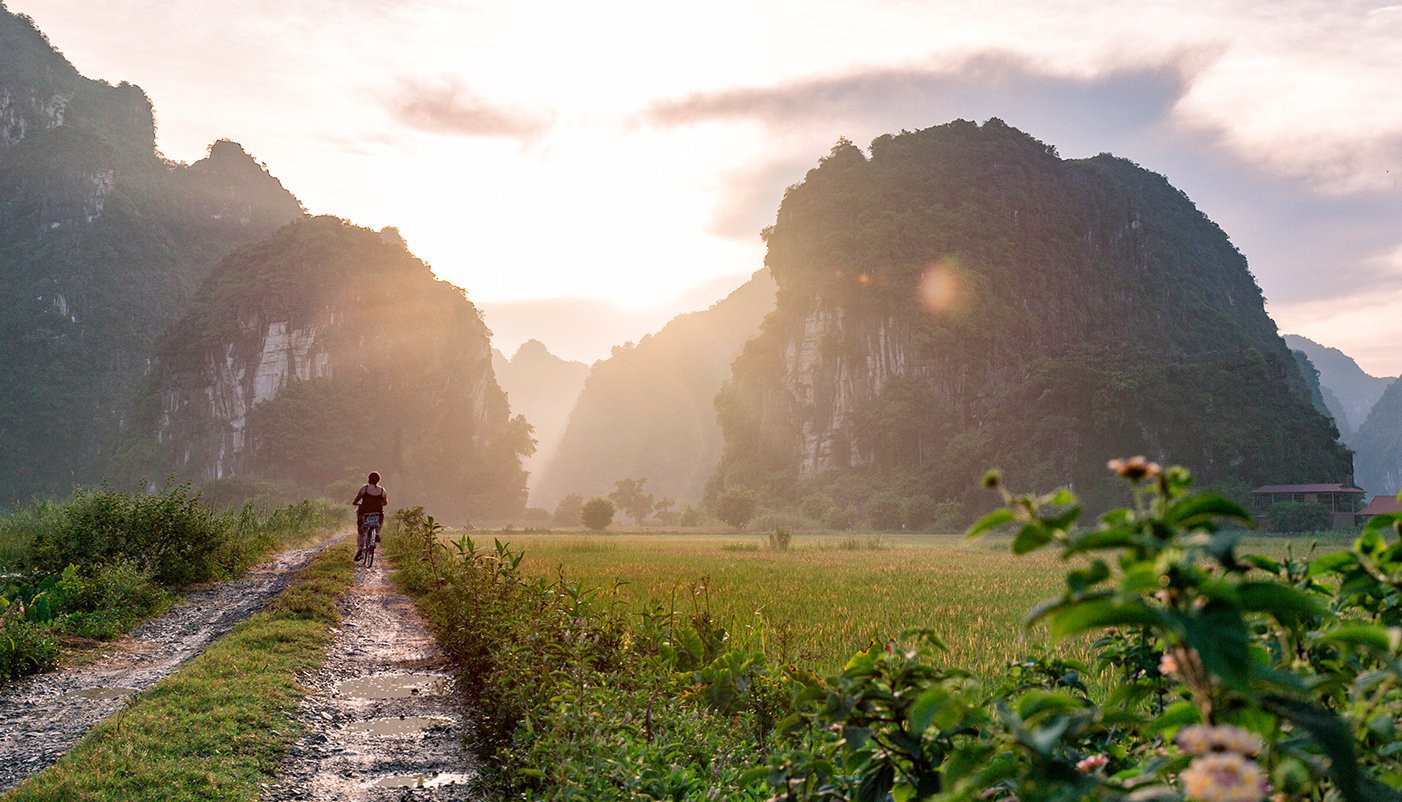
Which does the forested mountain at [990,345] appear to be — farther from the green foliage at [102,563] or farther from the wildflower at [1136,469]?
the wildflower at [1136,469]

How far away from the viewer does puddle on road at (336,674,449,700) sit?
7781 millimetres

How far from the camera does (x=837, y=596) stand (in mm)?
15148

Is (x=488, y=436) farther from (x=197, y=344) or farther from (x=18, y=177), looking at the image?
(x=18, y=177)

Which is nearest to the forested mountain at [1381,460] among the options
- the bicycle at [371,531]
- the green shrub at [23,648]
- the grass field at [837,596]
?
the grass field at [837,596]

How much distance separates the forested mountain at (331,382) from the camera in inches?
4286

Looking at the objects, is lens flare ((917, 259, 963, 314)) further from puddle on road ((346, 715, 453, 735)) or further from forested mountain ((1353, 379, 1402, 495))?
forested mountain ((1353, 379, 1402, 495))

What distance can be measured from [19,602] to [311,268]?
121 m

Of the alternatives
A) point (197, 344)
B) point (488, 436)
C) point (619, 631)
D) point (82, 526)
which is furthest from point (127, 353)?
point (619, 631)

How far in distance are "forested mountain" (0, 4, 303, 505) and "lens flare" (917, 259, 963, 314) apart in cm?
9972

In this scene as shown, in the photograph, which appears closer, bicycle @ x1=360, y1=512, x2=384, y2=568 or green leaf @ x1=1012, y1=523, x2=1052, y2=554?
green leaf @ x1=1012, y1=523, x2=1052, y2=554

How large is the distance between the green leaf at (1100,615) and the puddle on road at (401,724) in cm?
651

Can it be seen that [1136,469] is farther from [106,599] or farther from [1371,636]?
[106,599]

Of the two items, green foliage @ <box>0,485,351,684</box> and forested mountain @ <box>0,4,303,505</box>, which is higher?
forested mountain @ <box>0,4,303,505</box>

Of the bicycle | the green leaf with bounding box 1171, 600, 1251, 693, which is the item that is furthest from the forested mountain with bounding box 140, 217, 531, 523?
the green leaf with bounding box 1171, 600, 1251, 693
